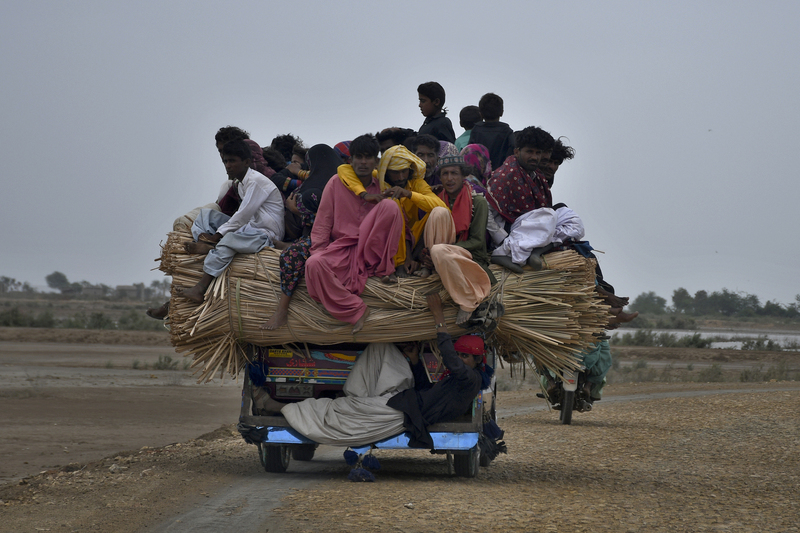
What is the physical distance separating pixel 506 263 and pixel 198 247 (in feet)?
8.10

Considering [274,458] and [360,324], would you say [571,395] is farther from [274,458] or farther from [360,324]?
[360,324]

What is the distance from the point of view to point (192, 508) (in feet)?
18.2

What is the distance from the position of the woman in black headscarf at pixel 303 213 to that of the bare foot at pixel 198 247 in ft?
2.09

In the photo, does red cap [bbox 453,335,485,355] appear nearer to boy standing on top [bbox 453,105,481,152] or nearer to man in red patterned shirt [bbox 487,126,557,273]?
man in red patterned shirt [bbox 487,126,557,273]

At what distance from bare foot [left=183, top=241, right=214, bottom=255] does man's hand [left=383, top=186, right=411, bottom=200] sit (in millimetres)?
1524

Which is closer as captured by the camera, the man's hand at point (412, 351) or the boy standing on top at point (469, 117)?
the man's hand at point (412, 351)

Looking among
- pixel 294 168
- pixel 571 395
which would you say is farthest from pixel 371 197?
pixel 571 395

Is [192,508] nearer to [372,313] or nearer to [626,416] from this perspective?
[372,313]

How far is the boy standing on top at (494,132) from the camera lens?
8.48m

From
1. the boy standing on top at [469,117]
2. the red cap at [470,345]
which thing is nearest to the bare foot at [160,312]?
the red cap at [470,345]

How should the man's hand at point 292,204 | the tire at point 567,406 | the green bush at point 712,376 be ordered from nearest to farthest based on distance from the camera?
the man's hand at point 292,204
the tire at point 567,406
the green bush at point 712,376

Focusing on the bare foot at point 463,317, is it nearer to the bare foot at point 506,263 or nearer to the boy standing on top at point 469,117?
the bare foot at point 506,263

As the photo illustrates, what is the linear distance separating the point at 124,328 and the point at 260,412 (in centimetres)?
3252

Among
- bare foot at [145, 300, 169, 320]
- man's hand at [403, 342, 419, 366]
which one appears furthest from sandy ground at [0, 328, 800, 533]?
bare foot at [145, 300, 169, 320]
